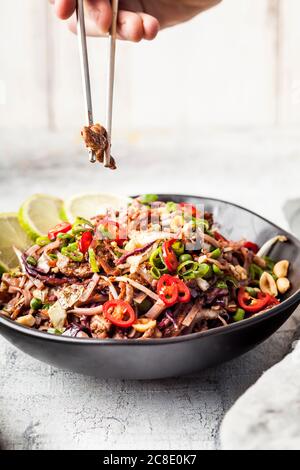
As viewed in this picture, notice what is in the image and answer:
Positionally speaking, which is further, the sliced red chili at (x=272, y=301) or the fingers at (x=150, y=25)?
the fingers at (x=150, y=25)

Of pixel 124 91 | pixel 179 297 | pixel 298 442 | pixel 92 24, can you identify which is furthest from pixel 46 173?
pixel 298 442

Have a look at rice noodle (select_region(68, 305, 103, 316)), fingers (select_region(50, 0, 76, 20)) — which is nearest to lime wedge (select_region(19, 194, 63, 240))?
rice noodle (select_region(68, 305, 103, 316))

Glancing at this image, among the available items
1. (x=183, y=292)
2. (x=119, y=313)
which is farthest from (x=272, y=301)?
(x=119, y=313)

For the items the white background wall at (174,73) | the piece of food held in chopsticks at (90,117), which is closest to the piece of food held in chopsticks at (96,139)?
the piece of food held in chopsticks at (90,117)

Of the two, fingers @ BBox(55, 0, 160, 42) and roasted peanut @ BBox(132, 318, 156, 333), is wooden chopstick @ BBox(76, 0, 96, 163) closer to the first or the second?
fingers @ BBox(55, 0, 160, 42)

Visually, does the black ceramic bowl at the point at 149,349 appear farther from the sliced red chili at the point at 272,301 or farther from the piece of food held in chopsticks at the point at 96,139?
the piece of food held in chopsticks at the point at 96,139

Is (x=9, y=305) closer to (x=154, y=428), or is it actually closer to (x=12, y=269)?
(x=12, y=269)
